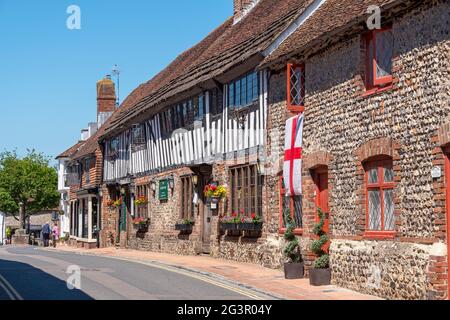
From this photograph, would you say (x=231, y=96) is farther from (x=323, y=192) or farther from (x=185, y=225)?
(x=323, y=192)

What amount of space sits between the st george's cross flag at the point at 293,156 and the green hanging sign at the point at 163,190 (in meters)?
10.2

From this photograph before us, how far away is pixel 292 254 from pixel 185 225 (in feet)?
28.4

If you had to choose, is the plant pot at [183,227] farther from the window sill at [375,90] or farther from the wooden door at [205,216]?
the window sill at [375,90]

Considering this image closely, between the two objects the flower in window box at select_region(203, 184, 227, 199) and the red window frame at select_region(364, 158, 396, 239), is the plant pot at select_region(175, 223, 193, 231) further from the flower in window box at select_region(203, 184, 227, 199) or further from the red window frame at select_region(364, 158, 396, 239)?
the red window frame at select_region(364, 158, 396, 239)

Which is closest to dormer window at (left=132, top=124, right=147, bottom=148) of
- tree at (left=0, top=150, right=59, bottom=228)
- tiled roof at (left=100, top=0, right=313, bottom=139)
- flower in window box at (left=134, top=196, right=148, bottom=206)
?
tiled roof at (left=100, top=0, right=313, bottom=139)

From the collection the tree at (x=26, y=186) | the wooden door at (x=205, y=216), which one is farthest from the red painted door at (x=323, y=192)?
the tree at (x=26, y=186)

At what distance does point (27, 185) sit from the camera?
6956cm

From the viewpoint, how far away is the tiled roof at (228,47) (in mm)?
20141

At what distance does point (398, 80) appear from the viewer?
1316 centimetres

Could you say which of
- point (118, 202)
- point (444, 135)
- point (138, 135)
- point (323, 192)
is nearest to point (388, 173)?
point (444, 135)

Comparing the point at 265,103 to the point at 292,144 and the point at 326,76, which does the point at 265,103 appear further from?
the point at 326,76

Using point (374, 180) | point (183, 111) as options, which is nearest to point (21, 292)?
point (374, 180)

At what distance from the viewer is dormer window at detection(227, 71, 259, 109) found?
20.1 metres
